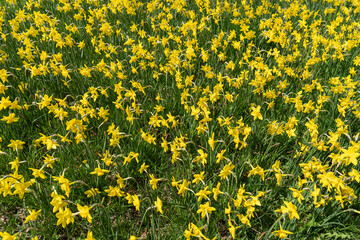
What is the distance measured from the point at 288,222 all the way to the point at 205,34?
428 cm

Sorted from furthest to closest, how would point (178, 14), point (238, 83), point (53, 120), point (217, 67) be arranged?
point (178, 14)
point (217, 67)
point (238, 83)
point (53, 120)

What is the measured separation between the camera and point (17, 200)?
99.6 inches

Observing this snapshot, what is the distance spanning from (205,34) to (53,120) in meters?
3.67

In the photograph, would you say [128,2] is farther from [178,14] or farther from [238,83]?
[238,83]

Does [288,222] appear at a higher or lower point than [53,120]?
lower

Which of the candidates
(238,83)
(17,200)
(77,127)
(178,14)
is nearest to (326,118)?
(238,83)

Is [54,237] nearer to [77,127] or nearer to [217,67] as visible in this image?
[77,127]

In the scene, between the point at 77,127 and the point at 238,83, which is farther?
the point at 238,83

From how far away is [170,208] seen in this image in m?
2.50

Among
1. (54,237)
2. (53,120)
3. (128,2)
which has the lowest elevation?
(54,237)

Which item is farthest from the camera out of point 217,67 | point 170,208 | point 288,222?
point 217,67

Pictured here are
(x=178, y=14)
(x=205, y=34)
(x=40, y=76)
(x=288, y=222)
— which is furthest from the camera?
(x=178, y=14)

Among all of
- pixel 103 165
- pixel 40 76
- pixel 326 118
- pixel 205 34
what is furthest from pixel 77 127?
pixel 205 34

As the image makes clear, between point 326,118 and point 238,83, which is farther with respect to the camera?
point 238,83
